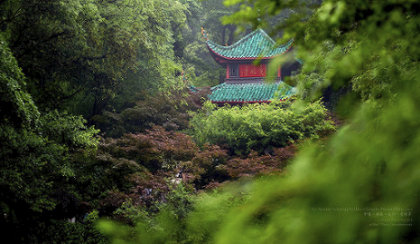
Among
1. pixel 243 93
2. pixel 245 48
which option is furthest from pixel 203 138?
pixel 245 48

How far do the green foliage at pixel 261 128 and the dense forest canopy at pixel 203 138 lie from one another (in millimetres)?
35

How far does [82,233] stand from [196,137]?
302 centimetres

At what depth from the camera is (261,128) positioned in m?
6.28

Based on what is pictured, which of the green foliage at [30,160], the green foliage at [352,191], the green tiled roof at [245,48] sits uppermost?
the green tiled roof at [245,48]

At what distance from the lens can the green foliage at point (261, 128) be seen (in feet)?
20.4

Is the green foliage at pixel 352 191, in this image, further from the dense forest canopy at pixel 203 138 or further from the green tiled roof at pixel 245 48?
the green tiled roof at pixel 245 48

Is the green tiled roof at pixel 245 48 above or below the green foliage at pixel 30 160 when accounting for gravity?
above

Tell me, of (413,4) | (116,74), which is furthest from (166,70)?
(413,4)

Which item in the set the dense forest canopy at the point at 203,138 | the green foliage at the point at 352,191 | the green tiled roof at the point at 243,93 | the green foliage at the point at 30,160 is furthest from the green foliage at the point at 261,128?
the green foliage at the point at 352,191

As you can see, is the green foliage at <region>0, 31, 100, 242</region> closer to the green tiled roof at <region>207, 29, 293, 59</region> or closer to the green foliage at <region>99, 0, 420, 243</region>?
the green foliage at <region>99, 0, 420, 243</region>

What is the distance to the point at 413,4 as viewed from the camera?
0.94m

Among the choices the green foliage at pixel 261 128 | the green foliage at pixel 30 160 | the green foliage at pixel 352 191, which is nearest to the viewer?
the green foliage at pixel 352 191

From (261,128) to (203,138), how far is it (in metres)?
1.29

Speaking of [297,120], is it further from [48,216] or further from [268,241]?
[268,241]
